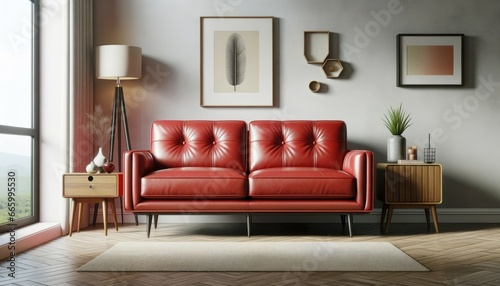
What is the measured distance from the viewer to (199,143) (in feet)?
15.1

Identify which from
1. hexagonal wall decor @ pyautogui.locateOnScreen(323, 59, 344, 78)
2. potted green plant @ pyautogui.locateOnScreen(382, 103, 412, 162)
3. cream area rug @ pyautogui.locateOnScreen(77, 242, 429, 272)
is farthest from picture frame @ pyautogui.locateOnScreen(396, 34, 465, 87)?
cream area rug @ pyautogui.locateOnScreen(77, 242, 429, 272)

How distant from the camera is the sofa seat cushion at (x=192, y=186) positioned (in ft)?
13.0

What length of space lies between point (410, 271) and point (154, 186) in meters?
1.82

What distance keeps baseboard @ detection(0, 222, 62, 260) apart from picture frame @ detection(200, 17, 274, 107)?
161cm

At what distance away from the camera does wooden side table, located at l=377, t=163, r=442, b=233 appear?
434 centimetres

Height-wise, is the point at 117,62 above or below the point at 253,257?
above

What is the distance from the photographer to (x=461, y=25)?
499cm

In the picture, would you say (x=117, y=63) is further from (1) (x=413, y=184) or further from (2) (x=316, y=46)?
(1) (x=413, y=184)

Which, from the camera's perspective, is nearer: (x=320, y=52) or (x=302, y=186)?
(x=302, y=186)

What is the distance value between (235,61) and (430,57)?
64.6 inches

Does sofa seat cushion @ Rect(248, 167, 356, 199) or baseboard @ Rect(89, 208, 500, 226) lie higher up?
sofa seat cushion @ Rect(248, 167, 356, 199)

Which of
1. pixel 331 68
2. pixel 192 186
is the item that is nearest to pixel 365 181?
pixel 192 186

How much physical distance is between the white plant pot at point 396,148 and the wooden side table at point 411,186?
0.20 m

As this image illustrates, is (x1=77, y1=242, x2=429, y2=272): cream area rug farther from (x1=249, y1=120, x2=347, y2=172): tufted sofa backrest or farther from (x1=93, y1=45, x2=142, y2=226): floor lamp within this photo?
(x1=93, y1=45, x2=142, y2=226): floor lamp
